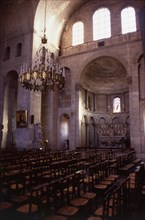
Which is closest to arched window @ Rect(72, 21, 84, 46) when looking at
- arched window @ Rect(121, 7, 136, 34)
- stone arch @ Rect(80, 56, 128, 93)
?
stone arch @ Rect(80, 56, 128, 93)

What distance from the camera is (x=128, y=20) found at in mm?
20156

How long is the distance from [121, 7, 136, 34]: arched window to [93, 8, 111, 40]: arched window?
4.67 feet

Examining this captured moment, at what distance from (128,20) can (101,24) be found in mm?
2724

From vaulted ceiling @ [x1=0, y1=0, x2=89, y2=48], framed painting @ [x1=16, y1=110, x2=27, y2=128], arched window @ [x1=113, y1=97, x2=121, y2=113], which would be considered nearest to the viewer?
framed painting @ [x1=16, y1=110, x2=27, y2=128]

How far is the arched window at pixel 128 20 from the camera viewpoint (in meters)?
19.9

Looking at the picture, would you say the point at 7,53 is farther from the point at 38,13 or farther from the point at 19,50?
the point at 38,13

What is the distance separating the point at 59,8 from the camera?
67.1ft

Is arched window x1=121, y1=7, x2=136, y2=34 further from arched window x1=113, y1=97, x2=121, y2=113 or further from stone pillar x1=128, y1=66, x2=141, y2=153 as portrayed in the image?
arched window x1=113, y1=97, x2=121, y2=113

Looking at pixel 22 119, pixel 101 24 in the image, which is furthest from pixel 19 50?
pixel 101 24

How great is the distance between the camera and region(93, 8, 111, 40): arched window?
2103 cm

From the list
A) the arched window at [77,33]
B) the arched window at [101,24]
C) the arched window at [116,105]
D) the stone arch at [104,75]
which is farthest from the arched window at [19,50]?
the arched window at [116,105]

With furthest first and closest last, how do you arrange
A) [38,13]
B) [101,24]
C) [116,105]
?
[116,105] < [101,24] < [38,13]

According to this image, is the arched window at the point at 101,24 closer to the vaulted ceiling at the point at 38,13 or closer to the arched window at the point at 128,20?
the arched window at the point at 128,20

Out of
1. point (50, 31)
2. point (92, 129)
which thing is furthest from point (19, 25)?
point (92, 129)
